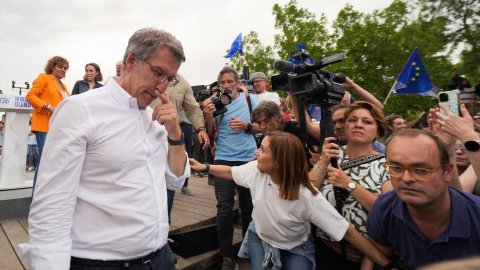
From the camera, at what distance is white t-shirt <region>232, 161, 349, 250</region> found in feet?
6.70

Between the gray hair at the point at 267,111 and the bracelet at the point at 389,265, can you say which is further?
the gray hair at the point at 267,111

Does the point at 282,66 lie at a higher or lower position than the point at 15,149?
higher

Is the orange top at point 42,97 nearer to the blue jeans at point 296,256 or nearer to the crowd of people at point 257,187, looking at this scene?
the crowd of people at point 257,187

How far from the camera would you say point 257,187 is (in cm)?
243

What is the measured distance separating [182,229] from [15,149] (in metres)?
2.88

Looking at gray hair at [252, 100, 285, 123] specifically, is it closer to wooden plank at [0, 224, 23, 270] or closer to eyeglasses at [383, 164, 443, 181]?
eyeglasses at [383, 164, 443, 181]

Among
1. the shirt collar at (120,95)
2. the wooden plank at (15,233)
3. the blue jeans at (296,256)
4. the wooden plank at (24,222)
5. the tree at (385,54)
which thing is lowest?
the wooden plank at (24,222)

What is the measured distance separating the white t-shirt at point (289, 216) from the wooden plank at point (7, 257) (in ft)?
6.75

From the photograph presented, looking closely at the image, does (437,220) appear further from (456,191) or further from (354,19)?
(354,19)

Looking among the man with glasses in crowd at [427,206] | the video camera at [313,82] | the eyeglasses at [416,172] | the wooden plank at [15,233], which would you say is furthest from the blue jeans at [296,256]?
the wooden plank at [15,233]

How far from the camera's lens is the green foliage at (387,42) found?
53.3 ft

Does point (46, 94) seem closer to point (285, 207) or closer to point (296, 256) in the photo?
point (285, 207)

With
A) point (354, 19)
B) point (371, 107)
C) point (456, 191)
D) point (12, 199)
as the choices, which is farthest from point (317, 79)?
point (354, 19)

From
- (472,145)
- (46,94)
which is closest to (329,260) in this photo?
(472,145)
